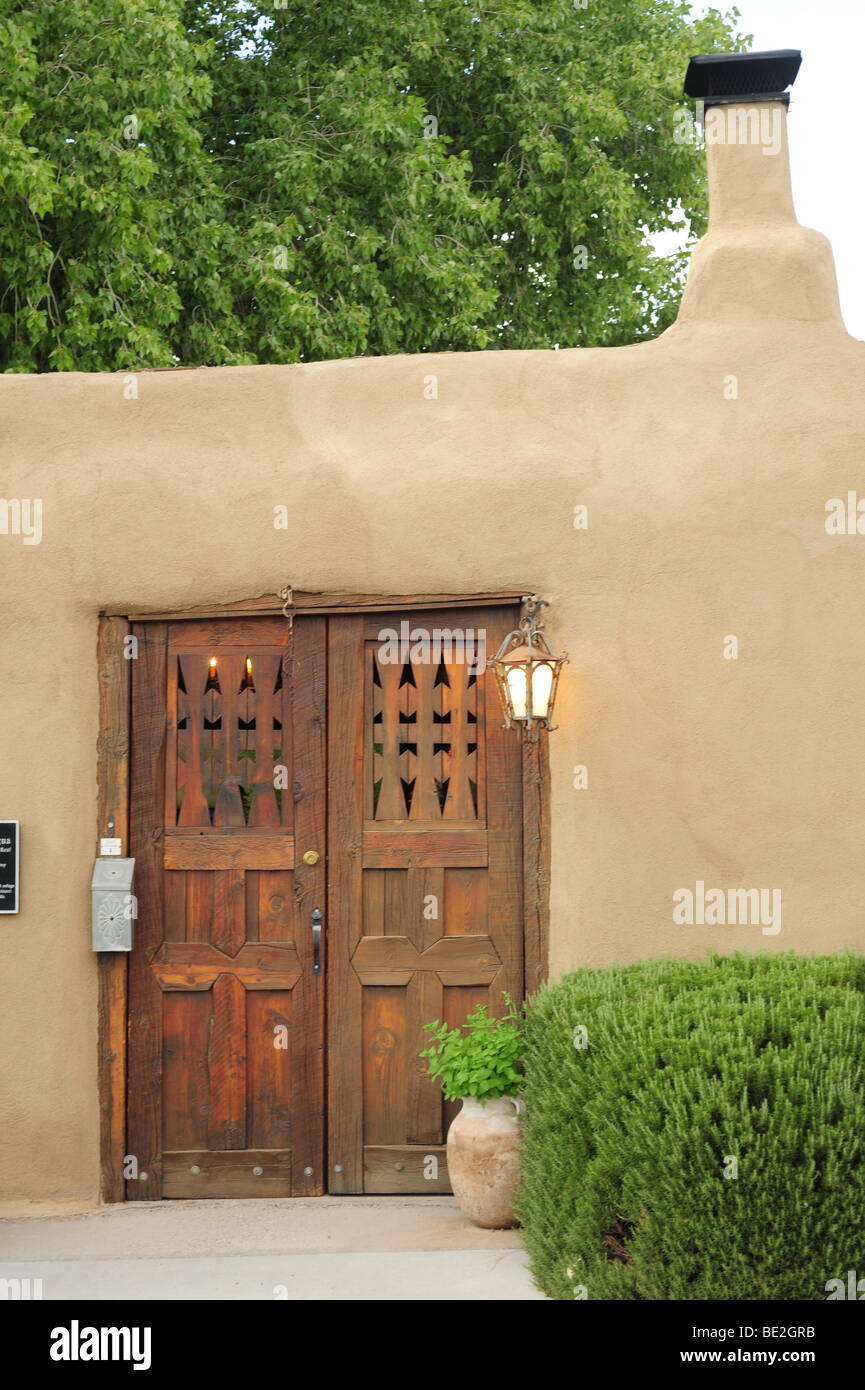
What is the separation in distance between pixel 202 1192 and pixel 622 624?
3003 millimetres

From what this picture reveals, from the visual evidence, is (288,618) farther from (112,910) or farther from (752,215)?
(752,215)

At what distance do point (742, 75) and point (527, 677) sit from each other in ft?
9.75

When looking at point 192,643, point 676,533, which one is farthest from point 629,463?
point 192,643

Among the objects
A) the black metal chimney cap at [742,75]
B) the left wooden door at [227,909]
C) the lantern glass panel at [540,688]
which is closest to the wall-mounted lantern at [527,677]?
the lantern glass panel at [540,688]

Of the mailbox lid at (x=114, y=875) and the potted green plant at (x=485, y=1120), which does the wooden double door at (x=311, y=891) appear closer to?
the mailbox lid at (x=114, y=875)

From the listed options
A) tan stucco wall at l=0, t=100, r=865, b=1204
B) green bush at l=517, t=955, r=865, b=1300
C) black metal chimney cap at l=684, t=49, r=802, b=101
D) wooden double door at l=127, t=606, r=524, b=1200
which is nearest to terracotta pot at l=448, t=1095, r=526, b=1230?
green bush at l=517, t=955, r=865, b=1300

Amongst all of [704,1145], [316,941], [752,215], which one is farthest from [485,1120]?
[752,215]

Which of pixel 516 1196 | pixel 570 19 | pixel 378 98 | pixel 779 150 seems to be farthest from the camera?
pixel 570 19

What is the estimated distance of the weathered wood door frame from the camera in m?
5.68

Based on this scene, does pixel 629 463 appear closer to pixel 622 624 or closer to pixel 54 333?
pixel 622 624

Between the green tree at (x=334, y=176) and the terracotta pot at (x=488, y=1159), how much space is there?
23.8 ft

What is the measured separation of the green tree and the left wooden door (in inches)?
216

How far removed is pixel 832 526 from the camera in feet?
18.6

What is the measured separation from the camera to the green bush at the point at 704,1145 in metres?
3.96
